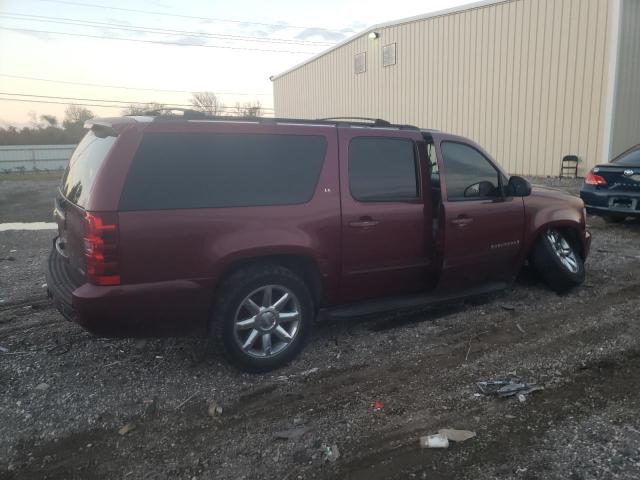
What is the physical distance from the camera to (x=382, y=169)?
429 cm

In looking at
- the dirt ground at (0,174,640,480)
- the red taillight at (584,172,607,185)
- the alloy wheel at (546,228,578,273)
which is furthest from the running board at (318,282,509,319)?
the red taillight at (584,172,607,185)

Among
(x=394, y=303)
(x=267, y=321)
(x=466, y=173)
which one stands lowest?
(x=394, y=303)

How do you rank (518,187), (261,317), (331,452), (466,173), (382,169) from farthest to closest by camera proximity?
1. (518,187)
2. (466,173)
3. (382,169)
4. (261,317)
5. (331,452)

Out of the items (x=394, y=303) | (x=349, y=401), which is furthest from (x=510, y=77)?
(x=349, y=401)

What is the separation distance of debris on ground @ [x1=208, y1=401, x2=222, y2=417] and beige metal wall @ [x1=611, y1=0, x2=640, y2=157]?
14.5 meters

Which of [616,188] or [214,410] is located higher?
[616,188]

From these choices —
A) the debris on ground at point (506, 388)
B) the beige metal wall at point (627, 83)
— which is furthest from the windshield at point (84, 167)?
the beige metal wall at point (627, 83)

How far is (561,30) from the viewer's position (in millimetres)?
14758

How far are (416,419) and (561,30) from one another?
15169mm

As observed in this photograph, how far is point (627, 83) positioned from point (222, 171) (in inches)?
580

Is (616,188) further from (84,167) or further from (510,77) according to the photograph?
(510,77)

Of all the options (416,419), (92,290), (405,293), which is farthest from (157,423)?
(405,293)

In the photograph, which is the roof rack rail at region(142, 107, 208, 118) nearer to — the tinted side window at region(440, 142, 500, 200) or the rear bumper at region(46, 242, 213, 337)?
the rear bumper at region(46, 242, 213, 337)

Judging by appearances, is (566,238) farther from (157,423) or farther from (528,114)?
(528,114)
